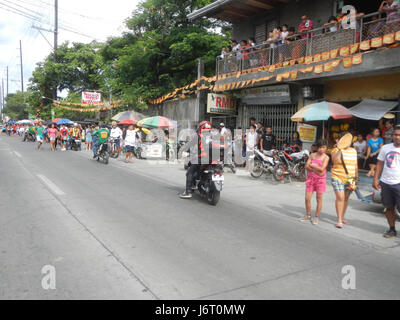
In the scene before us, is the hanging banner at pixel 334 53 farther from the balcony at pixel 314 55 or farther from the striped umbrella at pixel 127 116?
the striped umbrella at pixel 127 116

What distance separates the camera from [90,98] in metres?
31.5

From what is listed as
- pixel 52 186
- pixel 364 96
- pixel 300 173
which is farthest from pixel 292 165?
pixel 52 186

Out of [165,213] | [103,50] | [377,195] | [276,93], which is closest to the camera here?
[165,213]

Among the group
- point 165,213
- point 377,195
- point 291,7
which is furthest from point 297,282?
point 291,7

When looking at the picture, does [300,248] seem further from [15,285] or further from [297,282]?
[15,285]

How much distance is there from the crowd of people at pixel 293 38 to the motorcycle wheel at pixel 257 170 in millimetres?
4252

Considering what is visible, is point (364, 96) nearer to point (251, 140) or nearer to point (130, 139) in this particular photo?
point (251, 140)

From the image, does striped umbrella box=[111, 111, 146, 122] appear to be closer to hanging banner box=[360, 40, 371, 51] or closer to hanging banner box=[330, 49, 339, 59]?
hanging banner box=[330, 49, 339, 59]

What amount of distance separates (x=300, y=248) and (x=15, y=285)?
3.56 metres

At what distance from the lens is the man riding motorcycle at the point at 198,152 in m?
7.60

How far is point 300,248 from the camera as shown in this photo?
4.72m

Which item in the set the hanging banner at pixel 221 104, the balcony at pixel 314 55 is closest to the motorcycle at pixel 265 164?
the balcony at pixel 314 55

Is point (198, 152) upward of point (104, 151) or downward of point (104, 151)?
upward

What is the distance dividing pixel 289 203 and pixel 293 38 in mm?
8199
